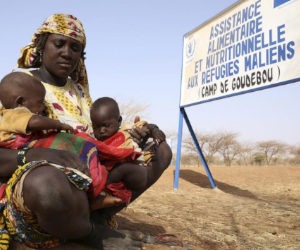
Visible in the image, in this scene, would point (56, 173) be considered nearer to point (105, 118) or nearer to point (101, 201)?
point (101, 201)

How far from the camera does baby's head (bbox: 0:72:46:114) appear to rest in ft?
5.94

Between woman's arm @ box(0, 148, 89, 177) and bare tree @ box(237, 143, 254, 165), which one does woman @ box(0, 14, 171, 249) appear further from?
bare tree @ box(237, 143, 254, 165)

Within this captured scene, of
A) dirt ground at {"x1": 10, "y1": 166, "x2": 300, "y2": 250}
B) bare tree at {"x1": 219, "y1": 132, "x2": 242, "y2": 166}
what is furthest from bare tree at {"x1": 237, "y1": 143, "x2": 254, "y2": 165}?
dirt ground at {"x1": 10, "y1": 166, "x2": 300, "y2": 250}

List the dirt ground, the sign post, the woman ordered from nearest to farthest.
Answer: the woman → the dirt ground → the sign post

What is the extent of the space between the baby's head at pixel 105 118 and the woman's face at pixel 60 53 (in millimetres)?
304

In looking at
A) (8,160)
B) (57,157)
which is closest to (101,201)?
(57,157)

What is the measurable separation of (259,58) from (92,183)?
15.6 ft

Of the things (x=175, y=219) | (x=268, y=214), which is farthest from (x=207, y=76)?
(x=175, y=219)

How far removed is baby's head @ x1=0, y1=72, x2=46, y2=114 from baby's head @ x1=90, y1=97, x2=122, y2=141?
45 cm

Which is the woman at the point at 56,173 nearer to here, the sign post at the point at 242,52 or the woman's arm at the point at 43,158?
the woman's arm at the point at 43,158

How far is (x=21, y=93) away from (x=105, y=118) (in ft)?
1.85

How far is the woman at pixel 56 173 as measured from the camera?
56.6 inches

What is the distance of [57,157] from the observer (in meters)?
1.62

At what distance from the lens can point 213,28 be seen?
721 centimetres
